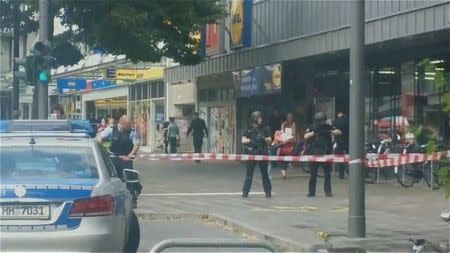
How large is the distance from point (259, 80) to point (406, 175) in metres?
9.25

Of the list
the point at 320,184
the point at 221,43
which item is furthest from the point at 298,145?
the point at 221,43

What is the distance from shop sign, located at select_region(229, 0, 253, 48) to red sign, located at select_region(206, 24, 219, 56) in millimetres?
1558

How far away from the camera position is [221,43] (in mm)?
34312

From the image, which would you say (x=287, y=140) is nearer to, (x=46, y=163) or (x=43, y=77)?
(x=43, y=77)

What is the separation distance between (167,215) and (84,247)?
25.4ft

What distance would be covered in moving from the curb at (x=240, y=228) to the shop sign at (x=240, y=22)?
15.5 meters

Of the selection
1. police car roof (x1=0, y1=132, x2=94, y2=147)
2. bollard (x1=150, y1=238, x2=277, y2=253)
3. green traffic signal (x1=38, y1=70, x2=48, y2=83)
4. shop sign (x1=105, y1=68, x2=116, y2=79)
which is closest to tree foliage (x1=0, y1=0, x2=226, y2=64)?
green traffic signal (x1=38, y1=70, x2=48, y2=83)

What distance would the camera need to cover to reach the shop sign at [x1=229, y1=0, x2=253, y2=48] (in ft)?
104

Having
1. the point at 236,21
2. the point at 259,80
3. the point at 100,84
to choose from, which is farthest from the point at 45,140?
the point at 100,84

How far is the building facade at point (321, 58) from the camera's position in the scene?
2181cm

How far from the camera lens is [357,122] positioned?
43.4ft

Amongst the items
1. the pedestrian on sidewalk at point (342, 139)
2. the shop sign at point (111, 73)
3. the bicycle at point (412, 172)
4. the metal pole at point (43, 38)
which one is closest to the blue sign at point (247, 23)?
the pedestrian on sidewalk at point (342, 139)

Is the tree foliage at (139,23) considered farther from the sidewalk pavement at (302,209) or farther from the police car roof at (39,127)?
the police car roof at (39,127)

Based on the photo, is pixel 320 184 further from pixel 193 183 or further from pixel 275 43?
pixel 275 43
